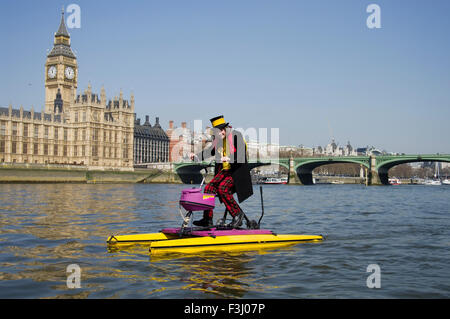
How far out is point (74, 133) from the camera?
9250 cm

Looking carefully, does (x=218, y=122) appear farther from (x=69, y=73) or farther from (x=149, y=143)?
(x=149, y=143)

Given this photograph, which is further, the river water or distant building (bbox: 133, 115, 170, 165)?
distant building (bbox: 133, 115, 170, 165)

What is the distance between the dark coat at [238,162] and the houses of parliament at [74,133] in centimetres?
7402

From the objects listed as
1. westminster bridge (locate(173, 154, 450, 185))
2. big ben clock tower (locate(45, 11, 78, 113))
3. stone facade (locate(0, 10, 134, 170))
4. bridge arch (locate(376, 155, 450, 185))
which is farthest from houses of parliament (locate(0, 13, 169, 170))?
bridge arch (locate(376, 155, 450, 185))

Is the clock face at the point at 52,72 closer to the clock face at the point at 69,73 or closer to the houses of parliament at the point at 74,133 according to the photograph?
the clock face at the point at 69,73

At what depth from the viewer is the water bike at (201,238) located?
8.27m

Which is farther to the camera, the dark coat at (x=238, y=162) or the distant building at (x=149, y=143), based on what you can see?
the distant building at (x=149, y=143)

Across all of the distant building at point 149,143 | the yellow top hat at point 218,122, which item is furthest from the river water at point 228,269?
the distant building at point 149,143

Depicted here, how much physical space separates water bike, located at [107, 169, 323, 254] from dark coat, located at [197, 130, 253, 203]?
62 cm

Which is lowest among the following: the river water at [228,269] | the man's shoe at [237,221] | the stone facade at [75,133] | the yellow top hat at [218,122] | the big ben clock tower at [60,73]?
the river water at [228,269]

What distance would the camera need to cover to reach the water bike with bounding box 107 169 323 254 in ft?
27.1

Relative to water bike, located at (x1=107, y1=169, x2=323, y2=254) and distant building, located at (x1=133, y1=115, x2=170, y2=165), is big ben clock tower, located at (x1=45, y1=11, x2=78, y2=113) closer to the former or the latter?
distant building, located at (x1=133, y1=115, x2=170, y2=165)

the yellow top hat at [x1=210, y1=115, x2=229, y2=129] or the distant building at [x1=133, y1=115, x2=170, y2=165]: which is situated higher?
the distant building at [x1=133, y1=115, x2=170, y2=165]

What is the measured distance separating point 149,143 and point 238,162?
4929 inches
